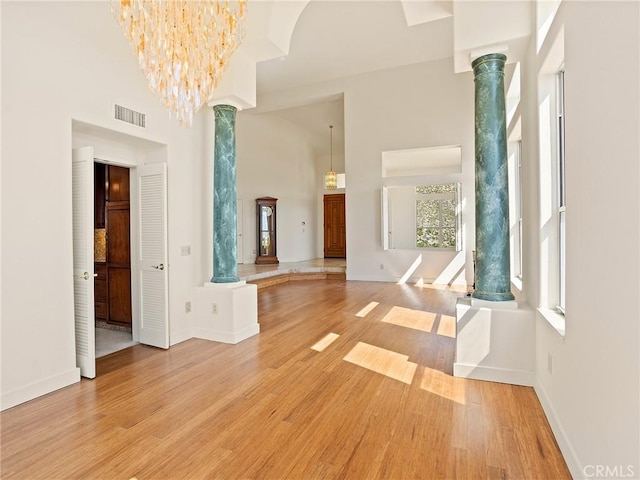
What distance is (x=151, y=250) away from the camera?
3.97m

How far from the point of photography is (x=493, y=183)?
3.02m

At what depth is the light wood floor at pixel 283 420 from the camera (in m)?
1.88

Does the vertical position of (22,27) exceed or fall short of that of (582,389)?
it exceeds it

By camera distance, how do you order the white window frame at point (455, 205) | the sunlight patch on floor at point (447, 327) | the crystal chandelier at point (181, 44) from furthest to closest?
the white window frame at point (455, 205) → the sunlight patch on floor at point (447, 327) → the crystal chandelier at point (181, 44)

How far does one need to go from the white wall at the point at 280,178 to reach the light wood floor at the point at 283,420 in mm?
7137

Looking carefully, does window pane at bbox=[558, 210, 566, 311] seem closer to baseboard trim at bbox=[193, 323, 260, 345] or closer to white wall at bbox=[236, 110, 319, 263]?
baseboard trim at bbox=[193, 323, 260, 345]

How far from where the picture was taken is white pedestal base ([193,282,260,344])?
4.03m

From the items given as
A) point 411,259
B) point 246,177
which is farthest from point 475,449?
point 246,177

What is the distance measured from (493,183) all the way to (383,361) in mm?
1954

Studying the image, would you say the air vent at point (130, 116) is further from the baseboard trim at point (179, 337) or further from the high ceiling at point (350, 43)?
the high ceiling at point (350, 43)

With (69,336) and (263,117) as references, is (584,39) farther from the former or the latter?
(263,117)

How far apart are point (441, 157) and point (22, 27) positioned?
7703 mm

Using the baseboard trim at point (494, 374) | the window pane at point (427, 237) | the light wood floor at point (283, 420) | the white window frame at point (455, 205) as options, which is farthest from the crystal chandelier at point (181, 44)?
the window pane at point (427, 237)
